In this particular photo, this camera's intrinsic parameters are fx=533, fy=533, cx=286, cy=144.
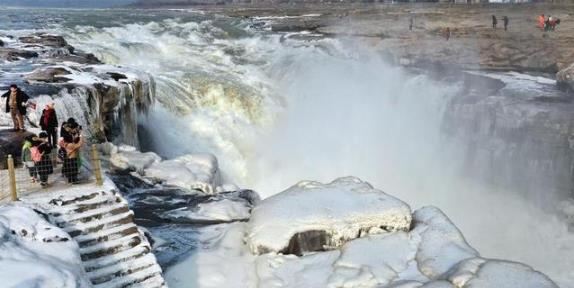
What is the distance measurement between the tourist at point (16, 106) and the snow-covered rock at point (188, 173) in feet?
11.9

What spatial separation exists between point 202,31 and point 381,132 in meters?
19.9

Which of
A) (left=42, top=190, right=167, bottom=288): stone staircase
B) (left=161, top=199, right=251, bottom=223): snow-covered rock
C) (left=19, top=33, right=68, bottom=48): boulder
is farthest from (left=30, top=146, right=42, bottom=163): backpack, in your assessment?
(left=19, top=33, right=68, bottom=48): boulder

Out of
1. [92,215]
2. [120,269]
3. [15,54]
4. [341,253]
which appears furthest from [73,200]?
[15,54]

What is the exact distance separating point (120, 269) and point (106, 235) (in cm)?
74

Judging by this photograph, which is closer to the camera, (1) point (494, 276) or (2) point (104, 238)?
(2) point (104, 238)

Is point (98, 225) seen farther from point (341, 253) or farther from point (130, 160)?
point (130, 160)

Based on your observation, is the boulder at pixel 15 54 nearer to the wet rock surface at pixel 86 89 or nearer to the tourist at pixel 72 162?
the wet rock surface at pixel 86 89

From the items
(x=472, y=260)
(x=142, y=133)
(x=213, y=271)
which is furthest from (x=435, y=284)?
(x=142, y=133)

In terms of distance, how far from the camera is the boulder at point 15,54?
882 inches

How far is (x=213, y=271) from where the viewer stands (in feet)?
36.7

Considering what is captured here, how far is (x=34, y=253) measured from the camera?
799 centimetres

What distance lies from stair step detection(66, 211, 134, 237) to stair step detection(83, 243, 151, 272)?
0.57m

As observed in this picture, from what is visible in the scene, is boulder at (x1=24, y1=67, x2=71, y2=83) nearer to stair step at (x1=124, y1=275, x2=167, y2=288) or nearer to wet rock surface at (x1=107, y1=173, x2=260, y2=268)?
wet rock surface at (x1=107, y1=173, x2=260, y2=268)

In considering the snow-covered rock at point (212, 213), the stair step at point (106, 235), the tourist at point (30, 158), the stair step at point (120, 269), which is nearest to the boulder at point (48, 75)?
the tourist at point (30, 158)
